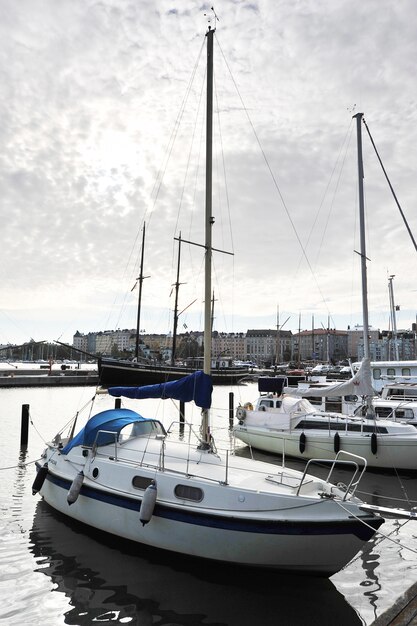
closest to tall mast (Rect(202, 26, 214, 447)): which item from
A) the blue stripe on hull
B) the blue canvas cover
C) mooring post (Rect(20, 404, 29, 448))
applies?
the blue canvas cover

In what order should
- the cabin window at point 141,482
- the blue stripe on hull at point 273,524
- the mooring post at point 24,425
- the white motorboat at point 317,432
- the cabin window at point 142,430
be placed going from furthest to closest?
the mooring post at point 24,425, the white motorboat at point 317,432, the cabin window at point 142,430, the cabin window at point 141,482, the blue stripe on hull at point 273,524

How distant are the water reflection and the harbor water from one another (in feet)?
0.06

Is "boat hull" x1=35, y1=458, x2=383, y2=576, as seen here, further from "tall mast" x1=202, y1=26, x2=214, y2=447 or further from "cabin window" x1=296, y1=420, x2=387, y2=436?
"cabin window" x1=296, y1=420, x2=387, y2=436

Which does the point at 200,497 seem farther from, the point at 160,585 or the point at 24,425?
the point at 24,425

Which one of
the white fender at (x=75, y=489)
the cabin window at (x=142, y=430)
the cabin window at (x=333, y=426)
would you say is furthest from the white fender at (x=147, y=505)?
the cabin window at (x=333, y=426)

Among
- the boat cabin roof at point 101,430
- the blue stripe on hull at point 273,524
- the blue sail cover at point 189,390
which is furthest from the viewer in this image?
the boat cabin roof at point 101,430

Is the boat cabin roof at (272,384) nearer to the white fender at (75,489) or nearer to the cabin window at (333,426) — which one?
the cabin window at (333,426)

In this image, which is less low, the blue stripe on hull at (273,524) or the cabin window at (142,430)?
the cabin window at (142,430)

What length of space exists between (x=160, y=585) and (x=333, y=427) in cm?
1155

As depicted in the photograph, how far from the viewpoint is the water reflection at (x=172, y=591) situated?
7.19 m

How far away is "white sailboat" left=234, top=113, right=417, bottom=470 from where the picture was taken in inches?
647

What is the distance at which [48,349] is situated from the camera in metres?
190

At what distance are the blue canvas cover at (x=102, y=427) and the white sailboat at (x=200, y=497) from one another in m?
0.03

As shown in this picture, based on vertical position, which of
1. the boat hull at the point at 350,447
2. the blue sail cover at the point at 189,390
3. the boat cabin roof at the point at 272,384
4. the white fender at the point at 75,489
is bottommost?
the boat hull at the point at 350,447
